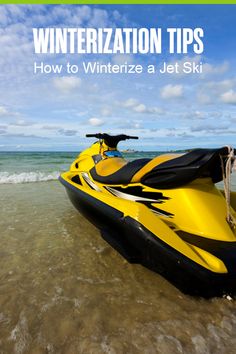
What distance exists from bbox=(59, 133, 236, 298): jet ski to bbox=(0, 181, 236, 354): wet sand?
0.69 feet

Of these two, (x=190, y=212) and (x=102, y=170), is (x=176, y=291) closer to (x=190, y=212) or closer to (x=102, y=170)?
(x=190, y=212)

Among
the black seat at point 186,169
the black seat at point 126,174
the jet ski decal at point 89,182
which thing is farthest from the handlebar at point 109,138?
the black seat at point 186,169

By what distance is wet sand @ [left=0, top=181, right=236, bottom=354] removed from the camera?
5.41 ft

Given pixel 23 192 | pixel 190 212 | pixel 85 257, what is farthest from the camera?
pixel 23 192

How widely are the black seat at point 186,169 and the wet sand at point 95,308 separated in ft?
2.78

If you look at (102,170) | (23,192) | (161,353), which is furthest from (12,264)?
(23,192)

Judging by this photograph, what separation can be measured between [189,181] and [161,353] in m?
1.22

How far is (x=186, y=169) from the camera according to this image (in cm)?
220

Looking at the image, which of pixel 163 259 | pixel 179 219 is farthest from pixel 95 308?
pixel 179 219

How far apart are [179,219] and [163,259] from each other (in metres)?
0.42

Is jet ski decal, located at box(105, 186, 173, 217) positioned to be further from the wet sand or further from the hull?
the wet sand

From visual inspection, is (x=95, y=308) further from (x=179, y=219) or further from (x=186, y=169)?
(x=186, y=169)

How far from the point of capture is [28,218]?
4.14 m

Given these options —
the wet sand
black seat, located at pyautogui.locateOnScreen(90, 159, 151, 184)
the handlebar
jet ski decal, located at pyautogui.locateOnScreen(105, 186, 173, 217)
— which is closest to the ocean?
the wet sand
